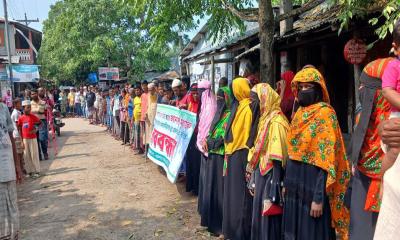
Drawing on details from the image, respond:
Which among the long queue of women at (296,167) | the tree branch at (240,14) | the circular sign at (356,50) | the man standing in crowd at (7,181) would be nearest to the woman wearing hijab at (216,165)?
the long queue of women at (296,167)

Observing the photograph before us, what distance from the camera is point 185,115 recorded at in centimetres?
585

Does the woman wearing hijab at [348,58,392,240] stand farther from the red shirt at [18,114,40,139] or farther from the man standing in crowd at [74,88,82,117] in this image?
the man standing in crowd at [74,88,82,117]

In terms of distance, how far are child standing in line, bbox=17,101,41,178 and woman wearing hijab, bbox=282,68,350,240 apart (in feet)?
20.8

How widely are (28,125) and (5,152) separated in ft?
13.1

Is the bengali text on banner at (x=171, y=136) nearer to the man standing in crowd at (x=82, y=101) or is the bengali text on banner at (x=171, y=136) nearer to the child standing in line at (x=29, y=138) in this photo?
the child standing in line at (x=29, y=138)

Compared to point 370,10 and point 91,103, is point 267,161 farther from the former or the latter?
point 91,103

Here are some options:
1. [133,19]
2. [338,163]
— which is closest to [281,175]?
[338,163]

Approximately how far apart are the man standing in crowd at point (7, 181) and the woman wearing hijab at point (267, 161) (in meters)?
2.53

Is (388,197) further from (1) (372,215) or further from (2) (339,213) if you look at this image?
(2) (339,213)

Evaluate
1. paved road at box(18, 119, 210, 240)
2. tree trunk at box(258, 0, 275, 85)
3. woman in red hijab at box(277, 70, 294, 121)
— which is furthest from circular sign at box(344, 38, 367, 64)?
paved road at box(18, 119, 210, 240)

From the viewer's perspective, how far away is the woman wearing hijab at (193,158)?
5.92 metres

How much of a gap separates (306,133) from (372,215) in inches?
29.6

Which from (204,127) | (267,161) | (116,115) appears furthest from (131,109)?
(267,161)

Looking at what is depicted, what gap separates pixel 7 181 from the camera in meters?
4.04
